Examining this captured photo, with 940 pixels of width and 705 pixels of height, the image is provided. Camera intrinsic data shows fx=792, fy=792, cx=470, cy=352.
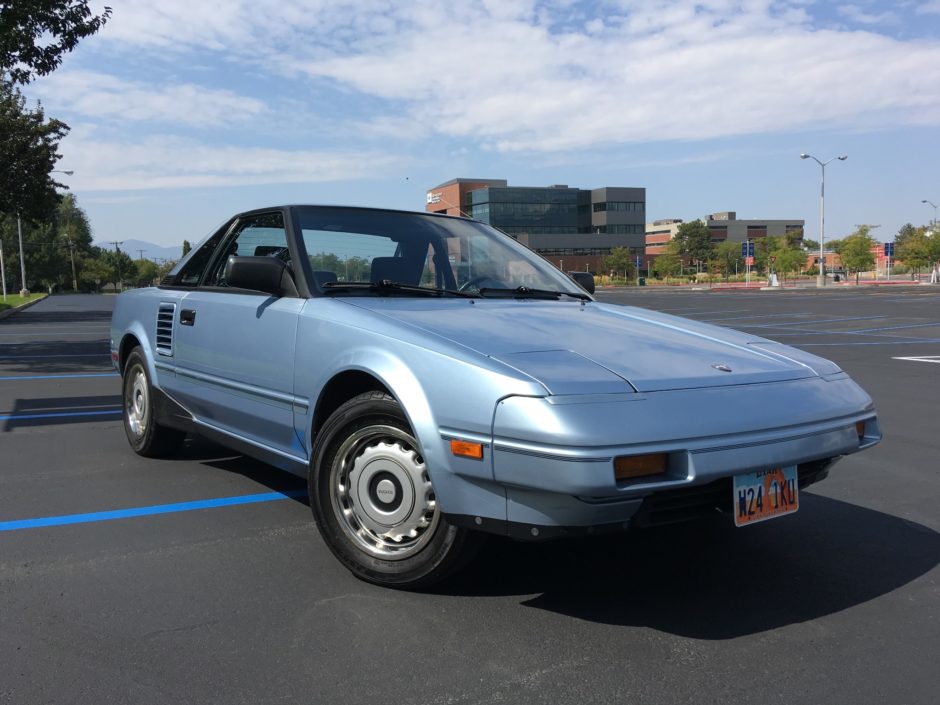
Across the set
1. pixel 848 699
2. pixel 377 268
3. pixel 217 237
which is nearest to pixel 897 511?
pixel 848 699

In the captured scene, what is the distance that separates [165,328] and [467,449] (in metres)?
2.82

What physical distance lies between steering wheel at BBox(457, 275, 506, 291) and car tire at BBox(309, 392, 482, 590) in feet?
3.47

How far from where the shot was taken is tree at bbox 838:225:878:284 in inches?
2899

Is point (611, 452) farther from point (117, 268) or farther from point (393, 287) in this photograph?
point (117, 268)

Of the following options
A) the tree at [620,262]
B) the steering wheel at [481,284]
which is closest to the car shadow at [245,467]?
the steering wheel at [481,284]

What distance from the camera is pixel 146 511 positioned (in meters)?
3.99

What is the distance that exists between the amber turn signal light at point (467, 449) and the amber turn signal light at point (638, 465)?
17.0 inches

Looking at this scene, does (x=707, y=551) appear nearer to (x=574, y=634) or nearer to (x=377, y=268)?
Result: (x=574, y=634)

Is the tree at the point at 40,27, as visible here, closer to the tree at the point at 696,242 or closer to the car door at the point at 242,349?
the car door at the point at 242,349

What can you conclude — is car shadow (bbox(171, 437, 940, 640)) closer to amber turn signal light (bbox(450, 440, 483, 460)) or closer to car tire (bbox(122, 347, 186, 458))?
amber turn signal light (bbox(450, 440, 483, 460))

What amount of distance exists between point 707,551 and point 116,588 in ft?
7.91

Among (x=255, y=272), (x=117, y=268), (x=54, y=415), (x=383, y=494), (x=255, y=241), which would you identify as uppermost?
(x=117, y=268)

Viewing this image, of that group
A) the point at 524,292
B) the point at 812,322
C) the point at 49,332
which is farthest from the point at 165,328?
the point at 812,322

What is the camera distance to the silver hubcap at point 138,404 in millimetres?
5047
